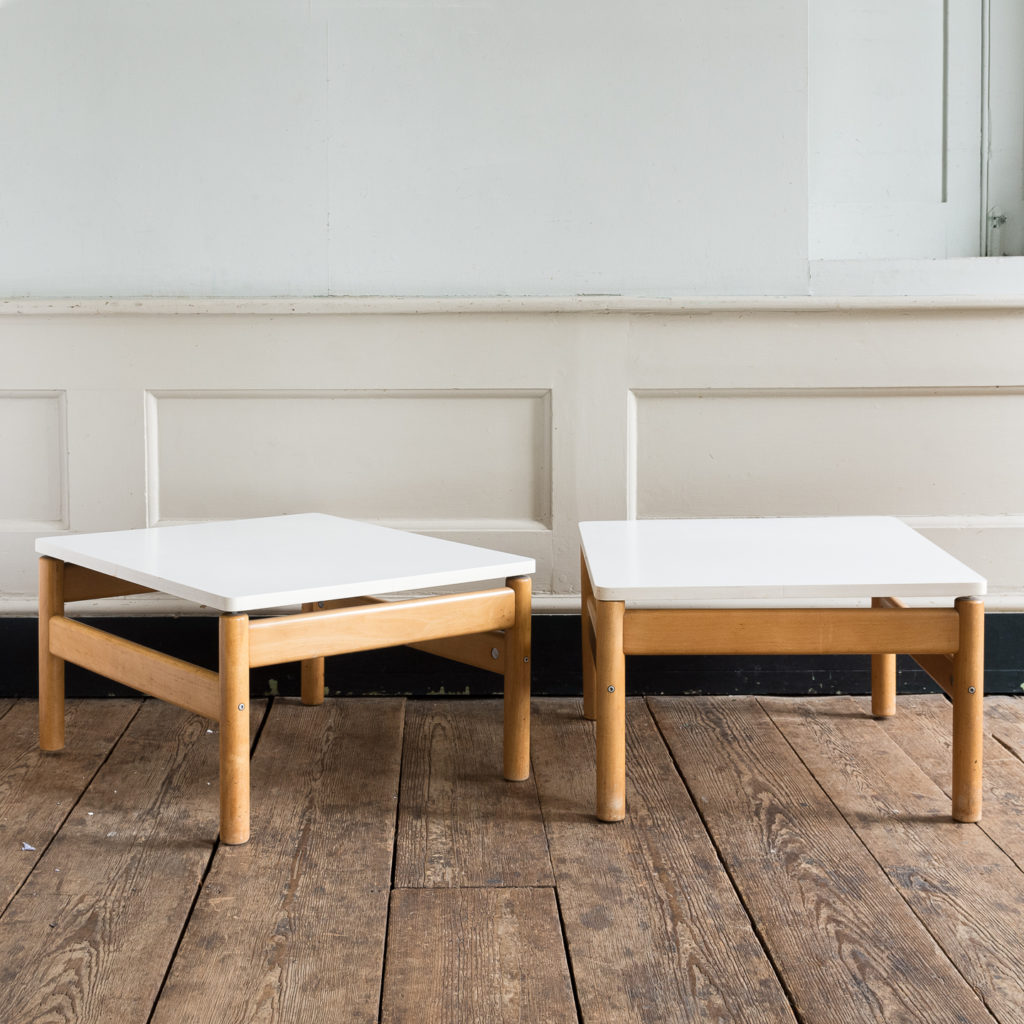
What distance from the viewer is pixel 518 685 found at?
1.64m

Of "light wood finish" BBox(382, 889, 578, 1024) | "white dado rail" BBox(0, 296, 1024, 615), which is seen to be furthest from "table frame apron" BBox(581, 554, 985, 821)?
"white dado rail" BBox(0, 296, 1024, 615)

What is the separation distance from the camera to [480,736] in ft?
6.23

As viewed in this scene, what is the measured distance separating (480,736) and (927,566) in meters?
0.84

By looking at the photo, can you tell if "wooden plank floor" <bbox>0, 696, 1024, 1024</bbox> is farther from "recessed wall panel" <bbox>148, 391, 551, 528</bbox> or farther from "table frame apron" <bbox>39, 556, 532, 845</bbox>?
"recessed wall panel" <bbox>148, 391, 551, 528</bbox>

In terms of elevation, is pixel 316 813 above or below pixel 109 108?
below

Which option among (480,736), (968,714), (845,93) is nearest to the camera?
(968,714)

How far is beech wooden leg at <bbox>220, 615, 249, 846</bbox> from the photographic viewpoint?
54.6 inches

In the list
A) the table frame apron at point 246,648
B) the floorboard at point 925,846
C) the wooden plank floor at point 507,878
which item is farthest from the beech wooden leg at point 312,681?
the floorboard at point 925,846

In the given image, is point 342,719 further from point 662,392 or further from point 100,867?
point 662,392

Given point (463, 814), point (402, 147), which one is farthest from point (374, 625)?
point (402, 147)

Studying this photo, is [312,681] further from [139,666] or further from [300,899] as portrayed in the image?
[300,899]

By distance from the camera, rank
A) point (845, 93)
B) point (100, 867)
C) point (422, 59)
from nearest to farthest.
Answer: point (100, 867), point (422, 59), point (845, 93)

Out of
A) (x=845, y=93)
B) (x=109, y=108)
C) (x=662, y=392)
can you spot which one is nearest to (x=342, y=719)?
(x=662, y=392)

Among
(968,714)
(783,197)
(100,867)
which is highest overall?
(783,197)
